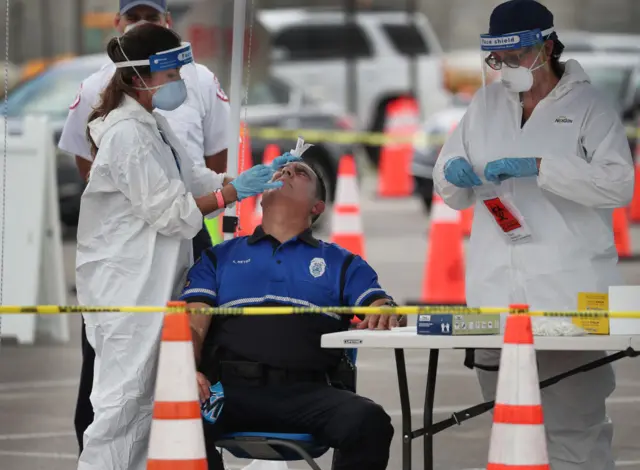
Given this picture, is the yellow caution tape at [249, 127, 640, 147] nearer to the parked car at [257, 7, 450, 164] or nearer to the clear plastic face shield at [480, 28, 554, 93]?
the parked car at [257, 7, 450, 164]

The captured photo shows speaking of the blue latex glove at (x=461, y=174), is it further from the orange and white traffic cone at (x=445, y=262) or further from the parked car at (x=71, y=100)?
the parked car at (x=71, y=100)

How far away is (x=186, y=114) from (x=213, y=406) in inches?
72.8

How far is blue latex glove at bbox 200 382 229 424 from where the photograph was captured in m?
6.02

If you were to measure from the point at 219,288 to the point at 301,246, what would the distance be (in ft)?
1.14

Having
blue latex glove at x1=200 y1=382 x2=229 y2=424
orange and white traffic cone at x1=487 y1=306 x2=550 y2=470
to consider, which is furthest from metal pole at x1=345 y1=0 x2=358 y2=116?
orange and white traffic cone at x1=487 y1=306 x2=550 y2=470

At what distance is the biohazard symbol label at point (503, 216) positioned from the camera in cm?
643

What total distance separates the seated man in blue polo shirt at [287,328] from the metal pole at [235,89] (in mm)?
903

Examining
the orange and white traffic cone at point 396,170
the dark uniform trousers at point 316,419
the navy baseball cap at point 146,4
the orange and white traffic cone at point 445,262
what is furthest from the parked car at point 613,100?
the dark uniform trousers at point 316,419

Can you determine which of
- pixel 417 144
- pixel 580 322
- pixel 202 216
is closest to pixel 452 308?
pixel 580 322

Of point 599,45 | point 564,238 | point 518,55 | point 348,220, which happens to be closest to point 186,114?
point 518,55

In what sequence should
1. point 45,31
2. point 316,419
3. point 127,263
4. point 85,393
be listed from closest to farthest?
point 316,419, point 127,263, point 85,393, point 45,31

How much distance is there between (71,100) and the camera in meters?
18.0

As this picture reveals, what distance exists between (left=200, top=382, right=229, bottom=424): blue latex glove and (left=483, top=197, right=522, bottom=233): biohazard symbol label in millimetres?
1270

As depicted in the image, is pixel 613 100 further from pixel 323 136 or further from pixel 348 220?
pixel 348 220
